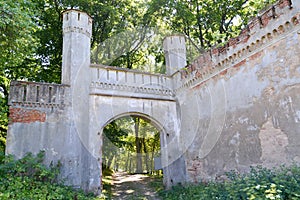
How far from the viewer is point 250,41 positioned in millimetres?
7020

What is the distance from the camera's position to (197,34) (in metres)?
16.4

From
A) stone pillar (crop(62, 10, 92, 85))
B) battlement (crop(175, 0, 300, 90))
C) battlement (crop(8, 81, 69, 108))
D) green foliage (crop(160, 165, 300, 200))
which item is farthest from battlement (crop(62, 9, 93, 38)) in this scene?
green foliage (crop(160, 165, 300, 200))

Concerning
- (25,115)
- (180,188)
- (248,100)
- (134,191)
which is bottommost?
(134,191)

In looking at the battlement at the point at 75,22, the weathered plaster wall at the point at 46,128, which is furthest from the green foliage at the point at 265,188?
the battlement at the point at 75,22

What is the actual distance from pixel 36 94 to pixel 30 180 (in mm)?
2968

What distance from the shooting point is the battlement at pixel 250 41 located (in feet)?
19.5

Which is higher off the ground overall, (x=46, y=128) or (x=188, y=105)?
(x=188, y=105)

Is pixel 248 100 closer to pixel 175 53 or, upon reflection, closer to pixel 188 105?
pixel 188 105

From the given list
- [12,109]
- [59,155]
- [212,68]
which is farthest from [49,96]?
[212,68]

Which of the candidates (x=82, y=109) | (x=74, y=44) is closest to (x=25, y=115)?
(x=82, y=109)

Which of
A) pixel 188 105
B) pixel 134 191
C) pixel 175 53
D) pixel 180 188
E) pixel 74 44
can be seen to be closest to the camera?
pixel 180 188

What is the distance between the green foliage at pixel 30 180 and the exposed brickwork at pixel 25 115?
1194 mm

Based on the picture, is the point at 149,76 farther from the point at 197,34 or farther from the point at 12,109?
the point at 197,34

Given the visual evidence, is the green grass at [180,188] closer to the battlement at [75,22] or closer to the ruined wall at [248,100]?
the ruined wall at [248,100]
